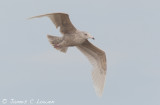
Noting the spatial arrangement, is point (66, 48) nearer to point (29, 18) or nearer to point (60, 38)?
point (60, 38)

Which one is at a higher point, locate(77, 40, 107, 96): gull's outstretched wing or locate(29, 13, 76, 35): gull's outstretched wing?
locate(29, 13, 76, 35): gull's outstretched wing

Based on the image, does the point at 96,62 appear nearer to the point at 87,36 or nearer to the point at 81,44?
the point at 81,44

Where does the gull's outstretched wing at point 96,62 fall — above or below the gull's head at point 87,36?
below

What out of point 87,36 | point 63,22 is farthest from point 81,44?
point 63,22

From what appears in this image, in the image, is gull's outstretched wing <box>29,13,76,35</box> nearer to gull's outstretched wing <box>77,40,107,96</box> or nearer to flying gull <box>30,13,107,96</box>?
flying gull <box>30,13,107,96</box>

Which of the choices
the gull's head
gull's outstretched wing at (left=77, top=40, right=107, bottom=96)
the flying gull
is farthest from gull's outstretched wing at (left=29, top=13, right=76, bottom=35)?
gull's outstretched wing at (left=77, top=40, right=107, bottom=96)

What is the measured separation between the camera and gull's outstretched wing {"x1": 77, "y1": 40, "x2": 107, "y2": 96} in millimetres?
21672

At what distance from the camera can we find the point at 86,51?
22.3 meters

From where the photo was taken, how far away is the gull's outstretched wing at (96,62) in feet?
71.1

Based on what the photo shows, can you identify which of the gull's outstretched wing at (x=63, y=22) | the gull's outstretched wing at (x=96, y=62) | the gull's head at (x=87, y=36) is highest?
the gull's outstretched wing at (x=63, y=22)

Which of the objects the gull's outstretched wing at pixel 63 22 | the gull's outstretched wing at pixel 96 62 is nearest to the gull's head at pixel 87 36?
the gull's outstretched wing at pixel 63 22

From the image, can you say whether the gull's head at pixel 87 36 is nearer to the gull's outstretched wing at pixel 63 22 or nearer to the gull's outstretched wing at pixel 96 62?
the gull's outstretched wing at pixel 63 22

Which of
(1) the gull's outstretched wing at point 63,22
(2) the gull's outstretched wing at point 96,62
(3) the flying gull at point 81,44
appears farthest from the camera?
(2) the gull's outstretched wing at point 96,62

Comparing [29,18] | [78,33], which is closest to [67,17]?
[78,33]
